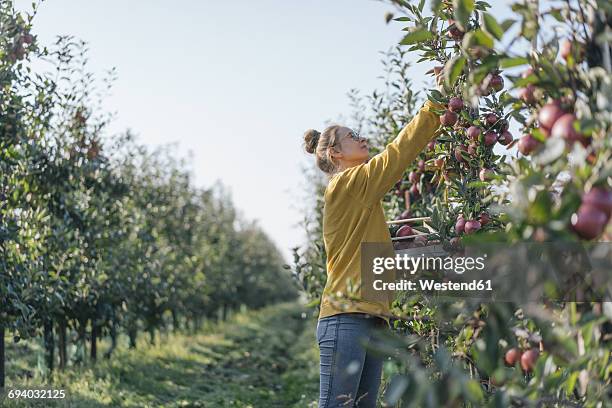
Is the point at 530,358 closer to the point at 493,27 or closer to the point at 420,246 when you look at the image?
the point at 493,27

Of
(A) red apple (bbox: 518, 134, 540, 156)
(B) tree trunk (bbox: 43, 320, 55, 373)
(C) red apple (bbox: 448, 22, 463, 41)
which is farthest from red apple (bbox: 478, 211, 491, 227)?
(B) tree trunk (bbox: 43, 320, 55, 373)

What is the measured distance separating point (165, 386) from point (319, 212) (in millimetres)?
2479

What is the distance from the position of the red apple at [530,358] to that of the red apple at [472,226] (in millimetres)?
951

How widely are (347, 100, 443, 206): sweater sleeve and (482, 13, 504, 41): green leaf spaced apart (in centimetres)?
82

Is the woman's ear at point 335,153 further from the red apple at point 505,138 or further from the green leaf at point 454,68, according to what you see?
the green leaf at point 454,68

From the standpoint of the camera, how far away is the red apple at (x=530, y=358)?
179cm

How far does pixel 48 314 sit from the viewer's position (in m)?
6.07

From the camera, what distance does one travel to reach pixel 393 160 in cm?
262

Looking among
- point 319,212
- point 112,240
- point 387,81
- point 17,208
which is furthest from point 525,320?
point 112,240

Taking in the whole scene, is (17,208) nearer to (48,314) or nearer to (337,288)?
(48,314)

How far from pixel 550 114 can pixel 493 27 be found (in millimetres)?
282

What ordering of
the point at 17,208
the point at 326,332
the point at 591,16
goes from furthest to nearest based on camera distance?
the point at 17,208 → the point at 326,332 → the point at 591,16

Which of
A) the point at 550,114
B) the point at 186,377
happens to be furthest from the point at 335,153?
the point at 186,377

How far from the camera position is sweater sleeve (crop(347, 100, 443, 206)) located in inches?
103
